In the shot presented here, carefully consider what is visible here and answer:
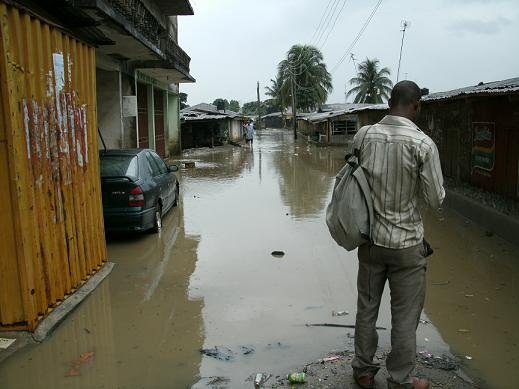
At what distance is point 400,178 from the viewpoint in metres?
3.34

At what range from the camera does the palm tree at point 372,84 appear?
5196 cm

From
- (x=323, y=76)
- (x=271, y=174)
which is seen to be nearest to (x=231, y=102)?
(x=323, y=76)

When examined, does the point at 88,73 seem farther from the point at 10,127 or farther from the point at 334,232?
the point at 334,232

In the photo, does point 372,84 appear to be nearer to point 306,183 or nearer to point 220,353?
point 306,183

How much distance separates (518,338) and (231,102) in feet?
383

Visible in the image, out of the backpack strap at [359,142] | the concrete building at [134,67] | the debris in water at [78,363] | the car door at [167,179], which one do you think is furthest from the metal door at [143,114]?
the backpack strap at [359,142]

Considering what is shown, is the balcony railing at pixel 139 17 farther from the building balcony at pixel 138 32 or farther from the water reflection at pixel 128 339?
the water reflection at pixel 128 339

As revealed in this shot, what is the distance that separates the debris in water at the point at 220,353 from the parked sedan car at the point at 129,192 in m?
4.01

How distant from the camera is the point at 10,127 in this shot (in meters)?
4.32

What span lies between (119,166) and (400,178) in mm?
5894

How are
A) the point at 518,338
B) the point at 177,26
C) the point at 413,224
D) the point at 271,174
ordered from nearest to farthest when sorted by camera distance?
the point at 413,224
the point at 518,338
the point at 271,174
the point at 177,26

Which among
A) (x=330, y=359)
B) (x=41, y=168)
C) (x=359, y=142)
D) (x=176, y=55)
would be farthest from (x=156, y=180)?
(x=176, y=55)

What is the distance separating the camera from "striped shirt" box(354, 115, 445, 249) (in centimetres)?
327

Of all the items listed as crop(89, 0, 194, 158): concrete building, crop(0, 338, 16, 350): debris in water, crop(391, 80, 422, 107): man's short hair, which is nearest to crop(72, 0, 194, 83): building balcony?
crop(89, 0, 194, 158): concrete building
